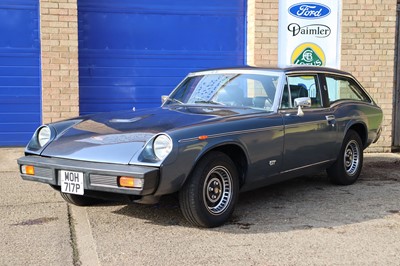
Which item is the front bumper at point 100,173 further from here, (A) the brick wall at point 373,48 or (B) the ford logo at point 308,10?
(A) the brick wall at point 373,48

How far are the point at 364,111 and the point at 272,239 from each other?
3.19m

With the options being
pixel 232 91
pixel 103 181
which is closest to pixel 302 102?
pixel 232 91

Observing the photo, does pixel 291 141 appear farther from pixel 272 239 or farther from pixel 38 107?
pixel 38 107

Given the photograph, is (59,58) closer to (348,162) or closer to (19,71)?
(19,71)

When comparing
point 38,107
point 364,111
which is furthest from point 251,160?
point 38,107

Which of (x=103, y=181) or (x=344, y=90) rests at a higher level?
(x=344, y=90)

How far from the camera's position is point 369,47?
9672 mm

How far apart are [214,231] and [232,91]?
1.77 m

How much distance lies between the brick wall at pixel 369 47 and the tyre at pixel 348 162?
2.81 m

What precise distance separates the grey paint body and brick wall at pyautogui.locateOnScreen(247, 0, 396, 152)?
9.22 feet

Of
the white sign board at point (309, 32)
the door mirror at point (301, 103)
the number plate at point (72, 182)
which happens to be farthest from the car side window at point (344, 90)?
the number plate at point (72, 182)

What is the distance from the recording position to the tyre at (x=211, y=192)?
471 cm

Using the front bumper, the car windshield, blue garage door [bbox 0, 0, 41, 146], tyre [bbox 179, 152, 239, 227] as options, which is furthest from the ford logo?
the front bumper

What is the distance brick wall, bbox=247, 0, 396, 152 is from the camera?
9367 millimetres
